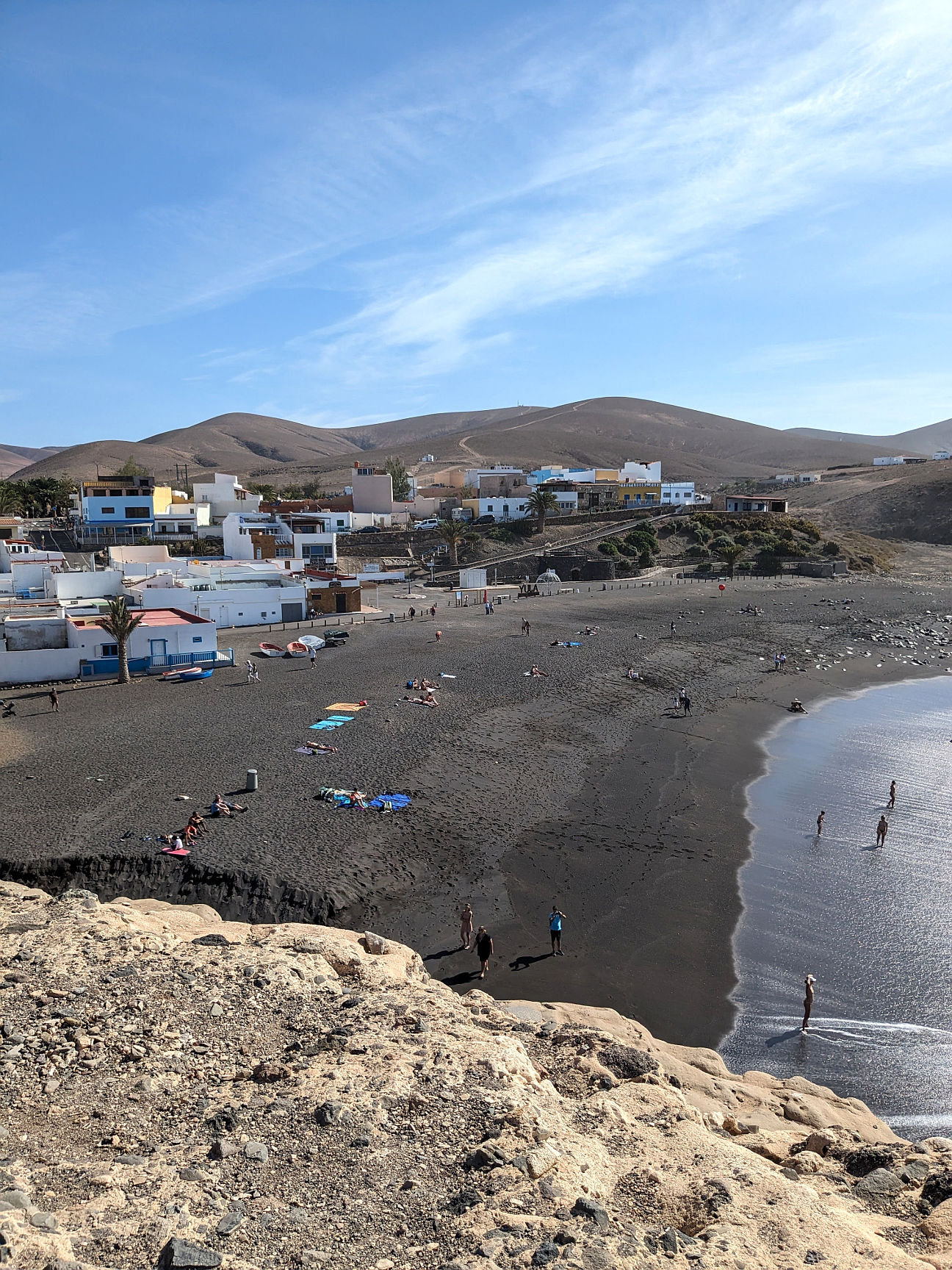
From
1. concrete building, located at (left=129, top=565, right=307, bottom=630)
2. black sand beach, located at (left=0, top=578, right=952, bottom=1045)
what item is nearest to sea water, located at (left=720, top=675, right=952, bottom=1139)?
black sand beach, located at (left=0, top=578, right=952, bottom=1045)

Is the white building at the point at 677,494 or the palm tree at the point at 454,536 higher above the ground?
the white building at the point at 677,494

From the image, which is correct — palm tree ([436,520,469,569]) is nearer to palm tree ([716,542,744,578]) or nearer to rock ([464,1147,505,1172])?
palm tree ([716,542,744,578])

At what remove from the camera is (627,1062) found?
813cm

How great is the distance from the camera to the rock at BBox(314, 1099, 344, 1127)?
6543mm

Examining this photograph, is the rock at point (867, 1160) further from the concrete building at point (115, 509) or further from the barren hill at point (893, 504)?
the barren hill at point (893, 504)

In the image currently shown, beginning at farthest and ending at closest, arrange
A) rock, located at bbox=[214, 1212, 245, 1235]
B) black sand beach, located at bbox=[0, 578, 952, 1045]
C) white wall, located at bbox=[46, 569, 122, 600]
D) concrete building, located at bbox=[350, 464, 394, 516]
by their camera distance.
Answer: concrete building, located at bbox=[350, 464, 394, 516]
white wall, located at bbox=[46, 569, 122, 600]
black sand beach, located at bbox=[0, 578, 952, 1045]
rock, located at bbox=[214, 1212, 245, 1235]

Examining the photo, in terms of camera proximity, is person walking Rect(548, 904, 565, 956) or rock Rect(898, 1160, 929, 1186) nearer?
rock Rect(898, 1160, 929, 1186)

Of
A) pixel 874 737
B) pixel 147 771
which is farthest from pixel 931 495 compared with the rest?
pixel 147 771

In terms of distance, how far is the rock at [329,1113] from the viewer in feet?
21.5

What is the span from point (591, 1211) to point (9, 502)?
233 feet

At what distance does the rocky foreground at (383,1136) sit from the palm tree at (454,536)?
159 ft

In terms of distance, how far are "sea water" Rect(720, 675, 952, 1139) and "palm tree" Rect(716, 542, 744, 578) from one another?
35165 millimetres

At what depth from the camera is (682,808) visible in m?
17.2

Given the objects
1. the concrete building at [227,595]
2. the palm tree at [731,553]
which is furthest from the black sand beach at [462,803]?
the palm tree at [731,553]
